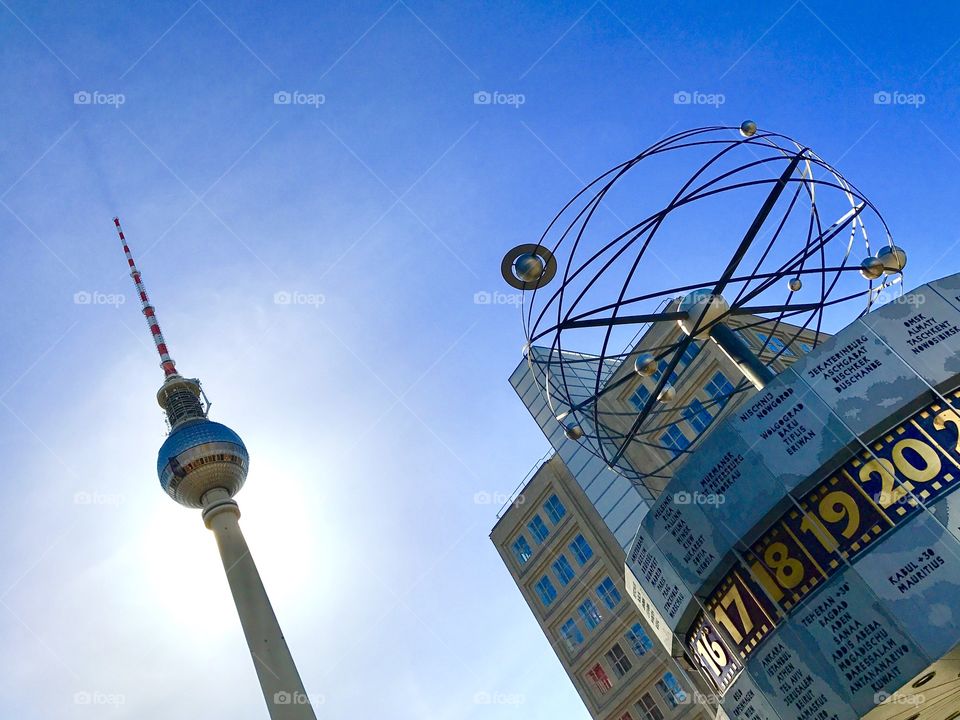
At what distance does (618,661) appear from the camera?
134 ft

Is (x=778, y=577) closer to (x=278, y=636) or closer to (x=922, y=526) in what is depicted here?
(x=922, y=526)

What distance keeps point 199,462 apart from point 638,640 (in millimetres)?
43990

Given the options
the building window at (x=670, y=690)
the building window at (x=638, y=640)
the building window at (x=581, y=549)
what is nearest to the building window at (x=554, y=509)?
the building window at (x=581, y=549)

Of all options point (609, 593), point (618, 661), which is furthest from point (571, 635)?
point (609, 593)

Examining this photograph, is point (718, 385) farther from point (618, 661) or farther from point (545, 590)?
point (545, 590)

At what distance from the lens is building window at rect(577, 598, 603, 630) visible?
4219 centimetres

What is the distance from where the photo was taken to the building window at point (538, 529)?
4638cm

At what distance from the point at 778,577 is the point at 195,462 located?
63.5 metres

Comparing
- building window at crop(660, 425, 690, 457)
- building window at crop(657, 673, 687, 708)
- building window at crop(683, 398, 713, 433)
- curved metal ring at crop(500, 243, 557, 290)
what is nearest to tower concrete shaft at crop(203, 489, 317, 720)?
building window at crop(657, 673, 687, 708)

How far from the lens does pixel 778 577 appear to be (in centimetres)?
1329

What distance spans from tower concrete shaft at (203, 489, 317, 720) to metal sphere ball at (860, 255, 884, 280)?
50.8 metres

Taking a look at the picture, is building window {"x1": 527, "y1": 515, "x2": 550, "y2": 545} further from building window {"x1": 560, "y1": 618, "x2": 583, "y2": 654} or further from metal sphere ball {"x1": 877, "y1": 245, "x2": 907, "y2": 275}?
metal sphere ball {"x1": 877, "y1": 245, "x2": 907, "y2": 275}

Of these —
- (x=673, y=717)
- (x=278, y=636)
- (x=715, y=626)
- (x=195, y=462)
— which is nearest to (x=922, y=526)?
(x=715, y=626)

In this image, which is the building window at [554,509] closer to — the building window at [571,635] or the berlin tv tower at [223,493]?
the building window at [571,635]
